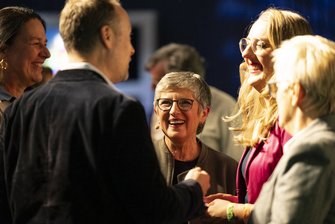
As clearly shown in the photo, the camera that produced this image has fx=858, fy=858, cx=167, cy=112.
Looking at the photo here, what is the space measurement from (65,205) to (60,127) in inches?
9.4

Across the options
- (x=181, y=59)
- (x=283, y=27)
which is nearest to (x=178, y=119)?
(x=283, y=27)

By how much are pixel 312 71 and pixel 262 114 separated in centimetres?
75

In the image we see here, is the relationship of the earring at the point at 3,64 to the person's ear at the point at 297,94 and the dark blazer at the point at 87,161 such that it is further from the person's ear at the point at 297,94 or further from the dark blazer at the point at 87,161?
the person's ear at the point at 297,94

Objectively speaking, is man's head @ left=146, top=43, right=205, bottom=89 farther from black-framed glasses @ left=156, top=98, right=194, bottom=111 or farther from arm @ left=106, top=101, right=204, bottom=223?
arm @ left=106, top=101, right=204, bottom=223

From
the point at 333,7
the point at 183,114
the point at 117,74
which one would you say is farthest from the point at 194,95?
the point at 333,7

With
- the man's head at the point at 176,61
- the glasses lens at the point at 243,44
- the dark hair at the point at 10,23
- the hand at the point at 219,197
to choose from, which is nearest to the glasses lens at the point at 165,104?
the glasses lens at the point at 243,44

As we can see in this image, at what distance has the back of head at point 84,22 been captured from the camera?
8.73ft

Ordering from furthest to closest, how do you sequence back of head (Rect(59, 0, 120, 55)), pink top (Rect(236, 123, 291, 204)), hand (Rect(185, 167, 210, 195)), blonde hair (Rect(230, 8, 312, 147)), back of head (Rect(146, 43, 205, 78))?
back of head (Rect(146, 43, 205, 78)) < blonde hair (Rect(230, 8, 312, 147)) < pink top (Rect(236, 123, 291, 204)) < hand (Rect(185, 167, 210, 195)) < back of head (Rect(59, 0, 120, 55))

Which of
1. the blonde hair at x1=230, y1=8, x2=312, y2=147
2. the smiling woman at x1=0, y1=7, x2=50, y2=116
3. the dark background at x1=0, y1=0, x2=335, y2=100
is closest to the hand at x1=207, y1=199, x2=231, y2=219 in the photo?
the blonde hair at x1=230, y1=8, x2=312, y2=147

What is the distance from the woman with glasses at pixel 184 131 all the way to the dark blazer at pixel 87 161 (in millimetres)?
1072

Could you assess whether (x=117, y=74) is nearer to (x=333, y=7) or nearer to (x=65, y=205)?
(x=65, y=205)

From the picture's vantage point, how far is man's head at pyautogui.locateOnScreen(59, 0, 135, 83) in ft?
8.74

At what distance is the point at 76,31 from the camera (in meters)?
2.66

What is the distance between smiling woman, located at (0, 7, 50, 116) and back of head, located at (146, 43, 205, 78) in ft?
7.06
